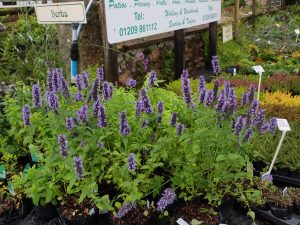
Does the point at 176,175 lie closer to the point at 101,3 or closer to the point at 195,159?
the point at 195,159

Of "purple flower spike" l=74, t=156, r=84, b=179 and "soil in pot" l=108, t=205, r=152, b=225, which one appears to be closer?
"purple flower spike" l=74, t=156, r=84, b=179

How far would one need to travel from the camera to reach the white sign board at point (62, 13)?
3064 mm

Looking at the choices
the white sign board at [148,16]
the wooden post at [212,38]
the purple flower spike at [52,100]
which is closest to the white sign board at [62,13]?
the white sign board at [148,16]

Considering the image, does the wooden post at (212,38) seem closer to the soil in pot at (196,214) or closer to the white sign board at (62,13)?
the white sign board at (62,13)

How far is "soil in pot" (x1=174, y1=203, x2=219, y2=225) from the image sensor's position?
7.66 ft

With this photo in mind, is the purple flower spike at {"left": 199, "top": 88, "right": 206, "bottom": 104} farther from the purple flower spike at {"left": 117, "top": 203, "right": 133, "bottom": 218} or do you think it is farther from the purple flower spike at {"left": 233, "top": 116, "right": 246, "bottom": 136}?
the purple flower spike at {"left": 117, "top": 203, "right": 133, "bottom": 218}

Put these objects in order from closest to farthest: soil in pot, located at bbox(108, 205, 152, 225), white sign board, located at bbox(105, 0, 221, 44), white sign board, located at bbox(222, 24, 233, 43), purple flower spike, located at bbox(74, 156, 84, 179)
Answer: purple flower spike, located at bbox(74, 156, 84, 179), soil in pot, located at bbox(108, 205, 152, 225), white sign board, located at bbox(105, 0, 221, 44), white sign board, located at bbox(222, 24, 233, 43)

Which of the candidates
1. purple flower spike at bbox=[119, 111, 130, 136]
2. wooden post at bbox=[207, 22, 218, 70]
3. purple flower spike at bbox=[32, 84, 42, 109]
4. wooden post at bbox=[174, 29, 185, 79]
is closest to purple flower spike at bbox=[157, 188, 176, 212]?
purple flower spike at bbox=[119, 111, 130, 136]

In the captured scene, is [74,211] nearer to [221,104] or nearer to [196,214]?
[196,214]

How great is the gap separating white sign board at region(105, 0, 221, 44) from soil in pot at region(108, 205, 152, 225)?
1.83 metres

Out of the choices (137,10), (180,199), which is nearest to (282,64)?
(137,10)

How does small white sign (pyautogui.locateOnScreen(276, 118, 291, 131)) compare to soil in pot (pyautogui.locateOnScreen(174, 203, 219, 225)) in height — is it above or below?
above

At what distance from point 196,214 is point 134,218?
408mm

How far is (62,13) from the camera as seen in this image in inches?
125
